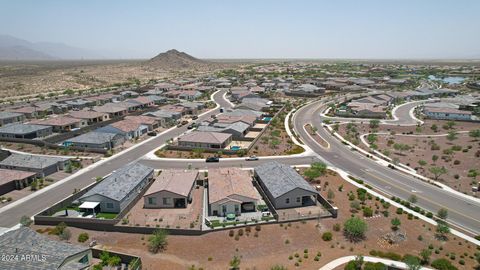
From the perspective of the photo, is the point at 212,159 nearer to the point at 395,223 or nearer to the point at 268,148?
the point at 268,148

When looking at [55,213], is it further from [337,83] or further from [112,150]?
[337,83]

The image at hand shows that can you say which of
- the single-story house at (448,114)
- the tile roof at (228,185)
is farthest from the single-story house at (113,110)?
the single-story house at (448,114)

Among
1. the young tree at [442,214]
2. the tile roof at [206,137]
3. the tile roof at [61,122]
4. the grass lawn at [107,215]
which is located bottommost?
the grass lawn at [107,215]

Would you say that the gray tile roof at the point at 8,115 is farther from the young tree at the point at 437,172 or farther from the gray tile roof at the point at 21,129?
the young tree at the point at 437,172

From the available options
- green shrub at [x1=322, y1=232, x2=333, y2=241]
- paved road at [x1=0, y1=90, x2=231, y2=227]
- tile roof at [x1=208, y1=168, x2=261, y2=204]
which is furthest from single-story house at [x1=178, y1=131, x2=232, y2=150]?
green shrub at [x1=322, y1=232, x2=333, y2=241]

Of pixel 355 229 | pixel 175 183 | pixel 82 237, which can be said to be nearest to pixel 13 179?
pixel 82 237

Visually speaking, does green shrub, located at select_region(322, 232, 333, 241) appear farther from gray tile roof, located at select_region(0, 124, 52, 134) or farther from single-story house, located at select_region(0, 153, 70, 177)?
gray tile roof, located at select_region(0, 124, 52, 134)
